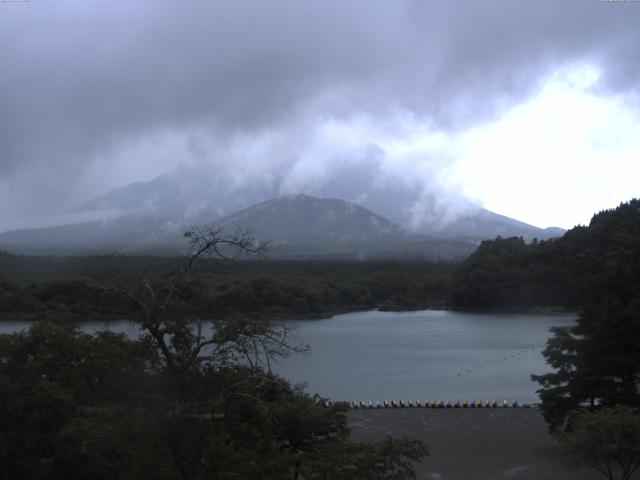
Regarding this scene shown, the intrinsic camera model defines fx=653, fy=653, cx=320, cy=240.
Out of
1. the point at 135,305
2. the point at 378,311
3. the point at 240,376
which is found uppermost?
the point at 135,305

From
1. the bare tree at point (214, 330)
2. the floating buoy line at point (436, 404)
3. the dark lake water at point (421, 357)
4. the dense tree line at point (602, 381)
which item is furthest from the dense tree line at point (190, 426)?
the floating buoy line at point (436, 404)

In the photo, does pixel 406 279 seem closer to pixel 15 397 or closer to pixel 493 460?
pixel 493 460

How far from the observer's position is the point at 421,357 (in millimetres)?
23984

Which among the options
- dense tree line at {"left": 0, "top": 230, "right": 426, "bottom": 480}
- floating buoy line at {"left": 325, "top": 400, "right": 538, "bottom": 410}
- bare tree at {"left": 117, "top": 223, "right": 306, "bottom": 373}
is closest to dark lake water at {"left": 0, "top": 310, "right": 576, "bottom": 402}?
floating buoy line at {"left": 325, "top": 400, "right": 538, "bottom": 410}

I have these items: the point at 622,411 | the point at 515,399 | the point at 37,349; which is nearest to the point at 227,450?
the point at 37,349

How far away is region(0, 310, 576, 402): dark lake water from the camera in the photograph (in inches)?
710

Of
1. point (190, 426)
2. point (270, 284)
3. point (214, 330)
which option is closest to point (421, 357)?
point (270, 284)

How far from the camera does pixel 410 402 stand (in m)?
15.9

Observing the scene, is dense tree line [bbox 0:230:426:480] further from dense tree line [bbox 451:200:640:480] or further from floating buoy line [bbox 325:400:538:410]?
floating buoy line [bbox 325:400:538:410]

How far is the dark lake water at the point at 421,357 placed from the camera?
1803 cm

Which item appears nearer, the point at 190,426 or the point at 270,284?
the point at 190,426

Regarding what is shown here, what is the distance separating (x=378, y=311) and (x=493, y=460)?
33.7 metres

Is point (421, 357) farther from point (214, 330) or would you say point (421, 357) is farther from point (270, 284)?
point (214, 330)

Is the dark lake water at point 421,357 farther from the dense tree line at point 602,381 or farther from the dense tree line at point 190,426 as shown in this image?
the dense tree line at point 190,426
